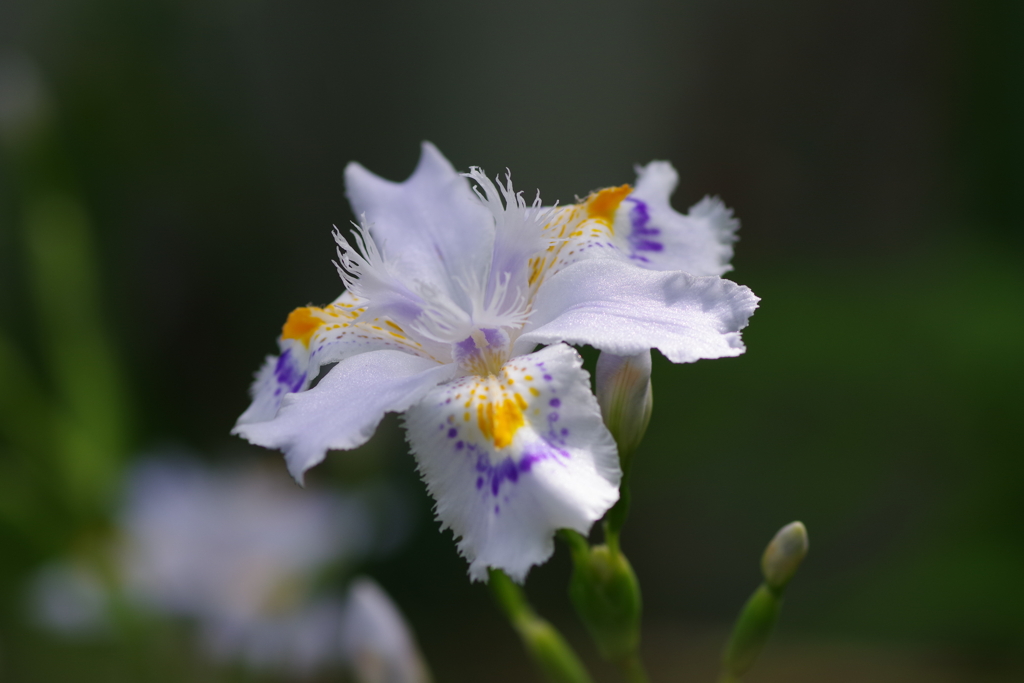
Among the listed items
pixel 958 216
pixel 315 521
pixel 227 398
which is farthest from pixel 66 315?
pixel 958 216

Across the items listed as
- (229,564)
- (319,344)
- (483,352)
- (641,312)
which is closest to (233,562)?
(229,564)

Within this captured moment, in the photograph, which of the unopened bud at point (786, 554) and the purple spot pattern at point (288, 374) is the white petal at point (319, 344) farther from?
the unopened bud at point (786, 554)

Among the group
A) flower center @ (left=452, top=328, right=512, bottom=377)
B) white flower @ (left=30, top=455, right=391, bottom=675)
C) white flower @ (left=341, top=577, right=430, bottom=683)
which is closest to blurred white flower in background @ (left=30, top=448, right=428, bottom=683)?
white flower @ (left=30, top=455, right=391, bottom=675)

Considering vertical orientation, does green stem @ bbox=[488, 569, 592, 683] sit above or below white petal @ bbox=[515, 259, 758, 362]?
below

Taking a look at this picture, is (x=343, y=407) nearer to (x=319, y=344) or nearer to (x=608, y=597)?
(x=319, y=344)

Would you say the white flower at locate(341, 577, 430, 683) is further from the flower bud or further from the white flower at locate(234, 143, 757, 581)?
the flower bud

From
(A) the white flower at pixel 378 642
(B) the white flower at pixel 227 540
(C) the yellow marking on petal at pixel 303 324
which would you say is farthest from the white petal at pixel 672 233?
(B) the white flower at pixel 227 540
